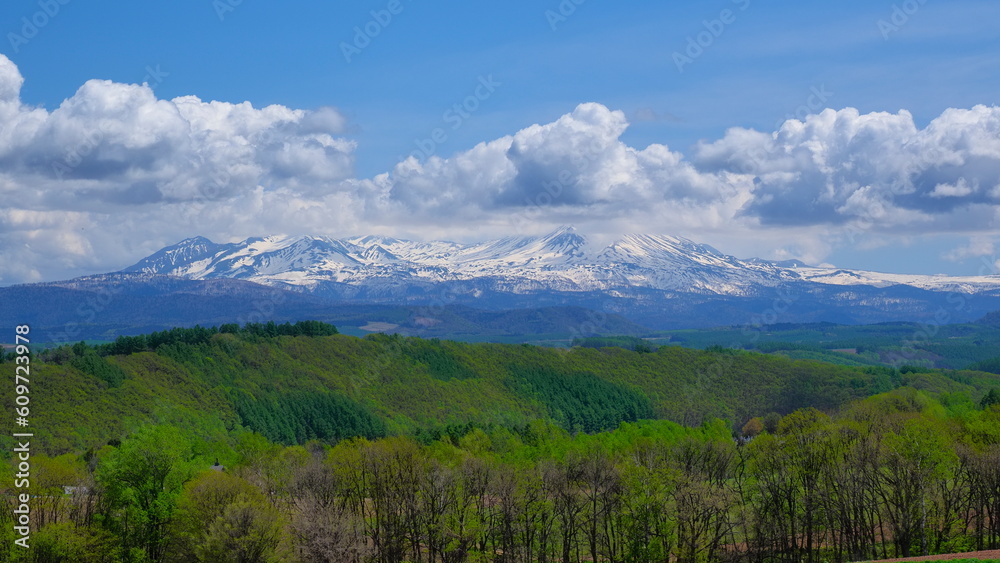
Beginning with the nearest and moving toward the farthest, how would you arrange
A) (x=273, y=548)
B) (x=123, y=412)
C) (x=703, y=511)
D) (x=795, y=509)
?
(x=273, y=548), (x=703, y=511), (x=795, y=509), (x=123, y=412)

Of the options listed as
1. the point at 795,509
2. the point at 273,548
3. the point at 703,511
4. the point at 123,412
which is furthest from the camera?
the point at 123,412

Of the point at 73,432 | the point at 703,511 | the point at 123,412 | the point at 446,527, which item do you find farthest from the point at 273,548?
the point at 123,412

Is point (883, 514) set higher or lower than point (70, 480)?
lower

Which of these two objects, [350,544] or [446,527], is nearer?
[350,544]

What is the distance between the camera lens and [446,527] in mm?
87438

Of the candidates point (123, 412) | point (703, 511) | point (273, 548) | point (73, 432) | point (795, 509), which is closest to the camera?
point (273, 548)

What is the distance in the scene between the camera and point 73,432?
583 feet

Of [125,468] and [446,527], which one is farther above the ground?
[125,468]

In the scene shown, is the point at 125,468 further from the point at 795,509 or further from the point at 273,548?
the point at 795,509

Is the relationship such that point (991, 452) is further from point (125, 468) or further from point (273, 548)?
point (125, 468)

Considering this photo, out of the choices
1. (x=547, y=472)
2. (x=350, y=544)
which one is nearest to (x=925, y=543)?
(x=547, y=472)

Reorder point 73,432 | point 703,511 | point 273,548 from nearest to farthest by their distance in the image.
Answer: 1. point 273,548
2. point 703,511
3. point 73,432

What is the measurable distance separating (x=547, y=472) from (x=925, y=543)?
36609mm

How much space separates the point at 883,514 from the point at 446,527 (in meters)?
47.7
